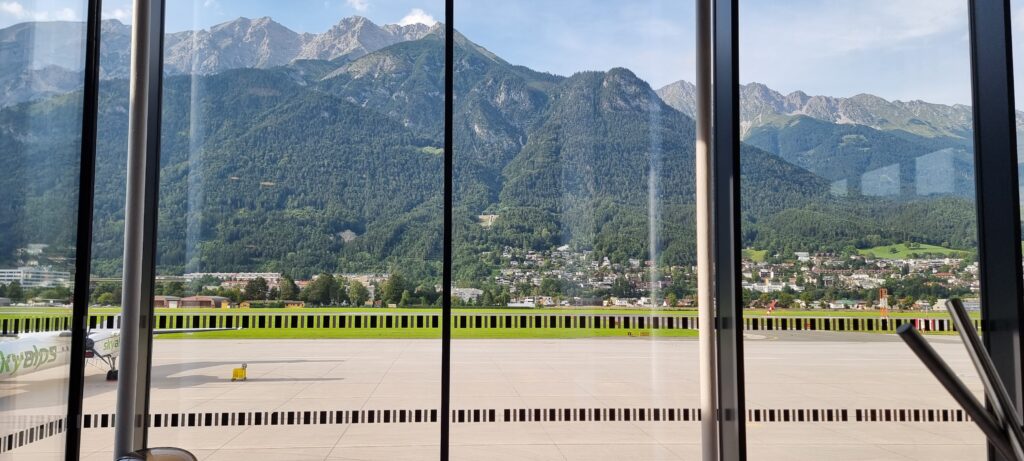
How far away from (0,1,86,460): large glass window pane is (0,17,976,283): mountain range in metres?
0.13

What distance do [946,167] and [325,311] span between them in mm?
2804

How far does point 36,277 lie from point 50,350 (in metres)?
0.33

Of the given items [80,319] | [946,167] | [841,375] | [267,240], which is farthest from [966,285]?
[80,319]

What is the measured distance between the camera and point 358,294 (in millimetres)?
3490

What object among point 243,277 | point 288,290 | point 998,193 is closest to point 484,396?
point 288,290

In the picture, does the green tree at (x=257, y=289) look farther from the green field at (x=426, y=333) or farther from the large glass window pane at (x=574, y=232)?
the large glass window pane at (x=574, y=232)

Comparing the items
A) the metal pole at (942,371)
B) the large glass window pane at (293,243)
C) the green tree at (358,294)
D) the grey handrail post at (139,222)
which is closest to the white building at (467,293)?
the large glass window pane at (293,243)

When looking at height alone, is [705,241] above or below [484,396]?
above

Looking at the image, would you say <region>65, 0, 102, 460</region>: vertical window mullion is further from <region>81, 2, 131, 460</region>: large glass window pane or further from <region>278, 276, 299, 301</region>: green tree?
<region>278, 276, 299, 301</region>: green tree

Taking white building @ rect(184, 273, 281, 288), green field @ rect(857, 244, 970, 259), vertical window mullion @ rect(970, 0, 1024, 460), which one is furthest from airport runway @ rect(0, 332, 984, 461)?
vertical window mullion @ rect(970, 0, 1024, 460)

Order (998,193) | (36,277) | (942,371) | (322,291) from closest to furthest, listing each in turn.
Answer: (942,371) → (998,193) → (36,277) → (322,291)

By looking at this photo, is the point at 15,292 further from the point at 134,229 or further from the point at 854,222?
the point at 854,222

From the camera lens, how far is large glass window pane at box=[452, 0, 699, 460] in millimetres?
3414

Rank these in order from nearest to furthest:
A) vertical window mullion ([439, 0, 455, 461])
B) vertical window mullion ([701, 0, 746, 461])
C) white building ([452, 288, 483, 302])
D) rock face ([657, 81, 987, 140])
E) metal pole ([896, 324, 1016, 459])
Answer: metal pole ([896, 324, 1016, 459]) < rock face ([657, 81, 987, 140]) < vertical window mullion ([701, 0, 746, 461]) < vertical window mullion ([439, 0, 455, 461]) < white building ([452, 288, 483, 302])
